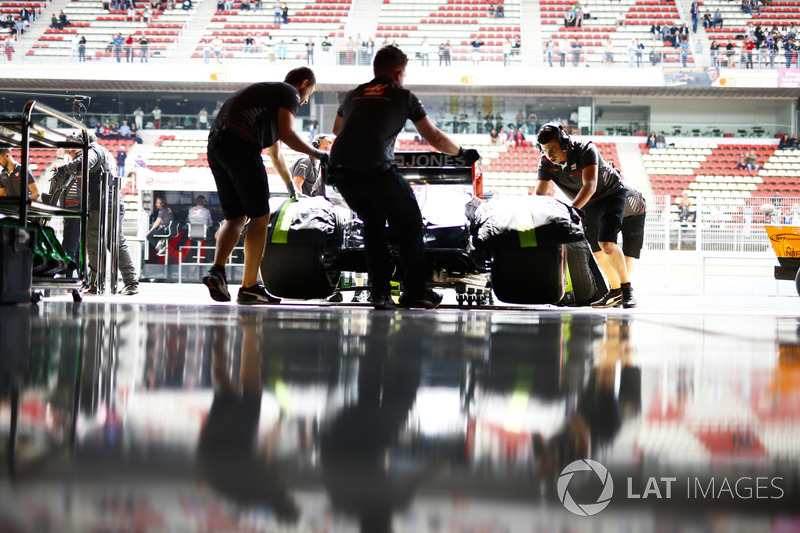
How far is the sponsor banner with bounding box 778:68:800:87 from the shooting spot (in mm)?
21406

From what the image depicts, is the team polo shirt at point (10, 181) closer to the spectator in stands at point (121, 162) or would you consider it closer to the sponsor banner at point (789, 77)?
the spectator in stands at point (121, 162)

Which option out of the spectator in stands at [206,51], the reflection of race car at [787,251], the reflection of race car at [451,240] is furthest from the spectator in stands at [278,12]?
the reflection of race car at [451,240]

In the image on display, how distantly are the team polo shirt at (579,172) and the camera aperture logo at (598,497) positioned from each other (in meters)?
4.33

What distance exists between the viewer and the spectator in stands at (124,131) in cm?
2145

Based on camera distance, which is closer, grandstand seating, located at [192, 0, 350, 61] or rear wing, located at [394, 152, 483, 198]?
rear wing, located at [394, 152, 483, 198]

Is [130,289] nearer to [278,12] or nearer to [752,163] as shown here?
[752,163]

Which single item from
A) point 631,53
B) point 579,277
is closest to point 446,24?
point 631,53

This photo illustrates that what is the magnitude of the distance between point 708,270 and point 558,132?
777 centimetres

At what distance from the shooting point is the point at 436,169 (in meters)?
3.80

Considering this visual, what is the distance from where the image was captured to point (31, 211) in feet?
12.9

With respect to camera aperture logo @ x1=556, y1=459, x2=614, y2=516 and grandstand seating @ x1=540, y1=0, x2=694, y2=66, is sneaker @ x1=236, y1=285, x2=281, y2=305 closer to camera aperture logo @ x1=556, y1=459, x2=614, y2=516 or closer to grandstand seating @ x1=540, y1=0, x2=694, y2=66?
camera aperture logo @ x1=556, y1=459, x2=614, y2=516

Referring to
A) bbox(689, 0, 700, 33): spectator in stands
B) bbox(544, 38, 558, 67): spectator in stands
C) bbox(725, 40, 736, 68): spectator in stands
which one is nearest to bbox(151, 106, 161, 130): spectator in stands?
bbox(544, 38, 558, 67): spectator in stands

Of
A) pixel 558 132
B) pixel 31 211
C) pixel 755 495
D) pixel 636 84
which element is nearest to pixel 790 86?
pixel 636 84

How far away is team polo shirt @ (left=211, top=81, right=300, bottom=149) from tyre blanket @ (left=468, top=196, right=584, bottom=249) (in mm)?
1112
